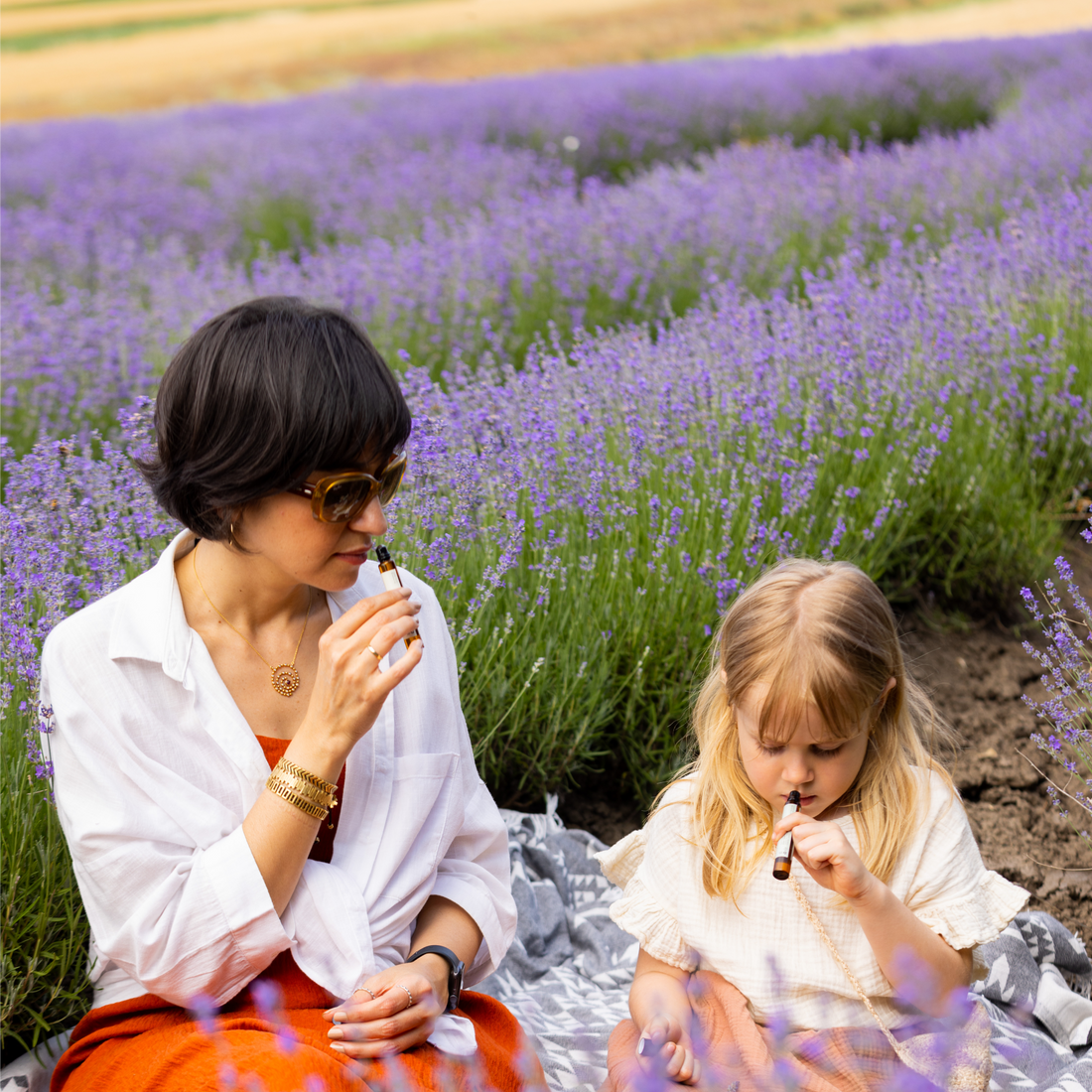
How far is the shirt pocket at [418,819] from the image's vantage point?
1660 mm

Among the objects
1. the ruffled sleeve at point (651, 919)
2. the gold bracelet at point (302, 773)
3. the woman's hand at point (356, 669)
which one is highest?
the woman's hand at point (356, 669)

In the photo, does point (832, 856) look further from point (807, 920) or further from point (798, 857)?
point (807, 920)

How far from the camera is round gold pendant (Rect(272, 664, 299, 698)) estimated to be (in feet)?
5.61

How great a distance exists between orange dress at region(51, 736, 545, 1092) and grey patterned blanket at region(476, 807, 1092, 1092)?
1.29 ft

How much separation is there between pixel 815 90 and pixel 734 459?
7179 mm

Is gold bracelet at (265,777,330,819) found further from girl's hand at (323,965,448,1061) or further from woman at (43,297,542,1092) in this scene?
girl's hand at (323,965,448,1061)

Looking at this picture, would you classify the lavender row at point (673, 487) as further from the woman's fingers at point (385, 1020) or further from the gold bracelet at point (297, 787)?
the woman's fingers at point (385, 1020)

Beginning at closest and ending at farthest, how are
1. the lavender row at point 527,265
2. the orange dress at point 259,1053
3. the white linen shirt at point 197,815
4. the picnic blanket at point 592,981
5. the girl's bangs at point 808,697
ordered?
the orange dress at point 259,1053
the white linen shirt at point 197,815
the girl's bangs at point 808,697
the picnic blanket at point 592,981
the lavender row at point 527,265

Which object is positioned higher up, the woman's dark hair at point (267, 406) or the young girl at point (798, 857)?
the woman's dark hair at point (267, 406)

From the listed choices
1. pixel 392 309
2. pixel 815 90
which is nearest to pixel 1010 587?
pixel 392 309

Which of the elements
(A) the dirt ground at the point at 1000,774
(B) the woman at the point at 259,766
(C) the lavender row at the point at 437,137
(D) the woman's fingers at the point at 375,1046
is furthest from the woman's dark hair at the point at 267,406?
(C) the lavender row at the point at 437,137

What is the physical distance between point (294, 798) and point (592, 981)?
1.03 m

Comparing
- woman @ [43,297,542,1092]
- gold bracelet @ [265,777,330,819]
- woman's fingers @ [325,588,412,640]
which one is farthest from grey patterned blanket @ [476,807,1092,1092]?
woman's fingers @ [325,588,412,640]

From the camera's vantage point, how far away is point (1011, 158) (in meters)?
5.66
